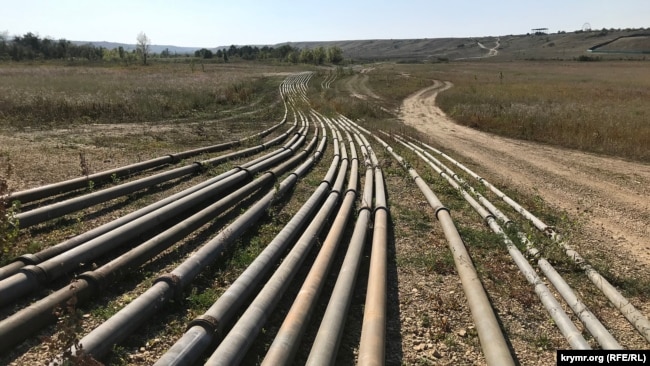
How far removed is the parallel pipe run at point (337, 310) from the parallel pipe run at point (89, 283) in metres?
2.68

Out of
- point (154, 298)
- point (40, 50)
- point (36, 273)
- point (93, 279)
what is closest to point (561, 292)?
point (154, 298)

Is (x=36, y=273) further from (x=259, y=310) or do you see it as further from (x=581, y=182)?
(x=581, y=182)

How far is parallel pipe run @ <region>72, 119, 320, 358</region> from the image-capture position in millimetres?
4449

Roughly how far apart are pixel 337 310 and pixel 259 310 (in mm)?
949

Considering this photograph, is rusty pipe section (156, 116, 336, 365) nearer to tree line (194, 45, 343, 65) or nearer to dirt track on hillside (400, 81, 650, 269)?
dirt track on hillside (400, 81, 650, 269)

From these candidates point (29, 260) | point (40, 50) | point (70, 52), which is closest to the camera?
point (29, 260)

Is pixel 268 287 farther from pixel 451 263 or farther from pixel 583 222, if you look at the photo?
pixel 583 222

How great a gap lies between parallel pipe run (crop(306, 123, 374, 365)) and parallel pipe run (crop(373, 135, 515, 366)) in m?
1.62

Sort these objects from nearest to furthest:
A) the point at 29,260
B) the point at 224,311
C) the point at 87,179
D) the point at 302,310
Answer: the point at 224,311, the point at 302,310, the point at 29,260, the point at 87,179

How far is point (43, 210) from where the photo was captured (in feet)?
25.4

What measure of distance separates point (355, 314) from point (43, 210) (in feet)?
19.6

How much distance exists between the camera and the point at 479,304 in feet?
18.7

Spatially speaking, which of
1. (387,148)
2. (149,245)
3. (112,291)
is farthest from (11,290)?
(387,148)

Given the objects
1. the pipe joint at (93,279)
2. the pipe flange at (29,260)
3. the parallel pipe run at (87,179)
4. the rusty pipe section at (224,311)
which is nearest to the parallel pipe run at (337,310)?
the rusty pipe section at (224,311)
